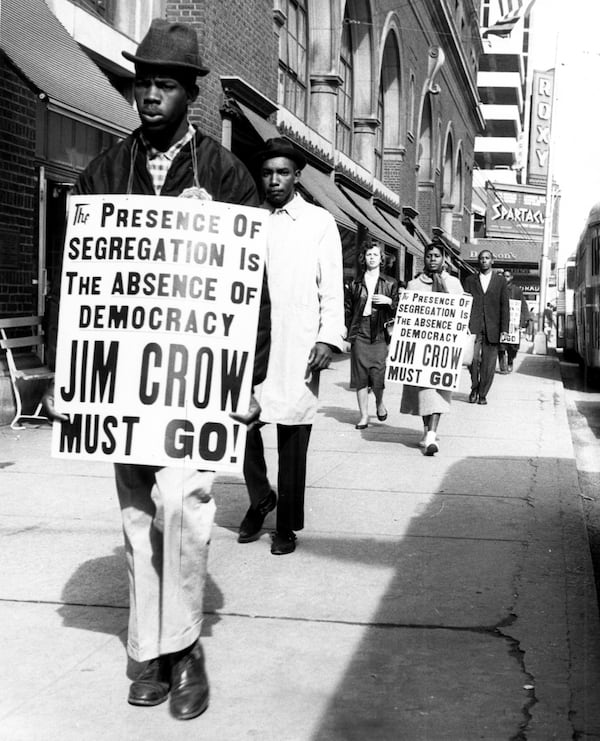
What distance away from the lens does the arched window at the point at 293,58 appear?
1972cm

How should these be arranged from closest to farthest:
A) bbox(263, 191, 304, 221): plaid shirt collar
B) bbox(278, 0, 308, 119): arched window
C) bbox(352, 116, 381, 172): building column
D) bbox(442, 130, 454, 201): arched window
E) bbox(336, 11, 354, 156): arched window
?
bbox(263, 191, 304, 221): plaid shirt collar → bbox(278, 0, 308, 119): arched window → bbox(336, 11, 354, 156): arched window → bbox(352, 116, 381, 172): building column → bbox(442, 130, 454, 201): arched window

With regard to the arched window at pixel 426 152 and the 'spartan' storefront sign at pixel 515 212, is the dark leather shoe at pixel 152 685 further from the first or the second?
the 'spartan' storefront sign at pixel 515 212

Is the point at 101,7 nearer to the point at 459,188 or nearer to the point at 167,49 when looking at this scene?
the point at 167,49

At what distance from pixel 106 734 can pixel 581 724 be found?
1.49m

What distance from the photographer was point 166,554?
3.58 meters

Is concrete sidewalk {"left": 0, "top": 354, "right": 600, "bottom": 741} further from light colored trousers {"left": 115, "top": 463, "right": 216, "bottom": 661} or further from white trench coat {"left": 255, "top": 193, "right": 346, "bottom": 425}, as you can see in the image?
white trench coat {"left": 255, "top": 193, "right": 346, "bottom": 425}

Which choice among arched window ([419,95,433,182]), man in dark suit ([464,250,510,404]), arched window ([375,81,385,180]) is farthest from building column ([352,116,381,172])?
man in dark suit ([464,250,510,404])

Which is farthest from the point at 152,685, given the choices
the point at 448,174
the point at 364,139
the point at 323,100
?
the point at 448,174

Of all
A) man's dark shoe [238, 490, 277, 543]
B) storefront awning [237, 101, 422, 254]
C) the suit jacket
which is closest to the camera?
man's dark shoe [238, 490, 277, 543]

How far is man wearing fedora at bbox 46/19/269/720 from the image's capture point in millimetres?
3578

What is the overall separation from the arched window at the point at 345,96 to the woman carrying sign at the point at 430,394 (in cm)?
1473

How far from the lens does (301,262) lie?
560cm

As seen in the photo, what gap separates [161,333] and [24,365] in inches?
274

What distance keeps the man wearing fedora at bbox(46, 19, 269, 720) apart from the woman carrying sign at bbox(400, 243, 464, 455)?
5639mm
